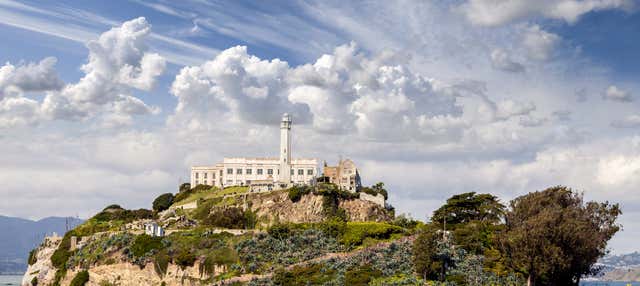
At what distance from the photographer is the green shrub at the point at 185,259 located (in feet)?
278

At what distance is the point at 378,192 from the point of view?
115 meters

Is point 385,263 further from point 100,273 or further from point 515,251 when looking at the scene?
point 100,273

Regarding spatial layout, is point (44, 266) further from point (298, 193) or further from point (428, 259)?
point (428, 259)

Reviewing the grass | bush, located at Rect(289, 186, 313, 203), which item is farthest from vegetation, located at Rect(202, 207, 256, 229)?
the grass

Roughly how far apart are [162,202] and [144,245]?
33385 mm

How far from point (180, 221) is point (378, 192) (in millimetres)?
32353

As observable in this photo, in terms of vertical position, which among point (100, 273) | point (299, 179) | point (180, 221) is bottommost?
point (100, 273)

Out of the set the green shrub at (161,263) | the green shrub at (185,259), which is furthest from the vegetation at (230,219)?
the green shrub at (185,259)

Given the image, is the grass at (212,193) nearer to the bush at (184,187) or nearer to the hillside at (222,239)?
the hillside at (222,239)

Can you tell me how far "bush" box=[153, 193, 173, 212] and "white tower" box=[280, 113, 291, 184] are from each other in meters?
21.9

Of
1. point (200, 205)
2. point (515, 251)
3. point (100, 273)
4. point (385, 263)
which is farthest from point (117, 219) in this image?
point (515, 251)

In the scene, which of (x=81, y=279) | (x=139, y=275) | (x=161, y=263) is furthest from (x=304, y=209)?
(x=81, y=279)

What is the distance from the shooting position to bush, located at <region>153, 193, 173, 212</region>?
12306cm

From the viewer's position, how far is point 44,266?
4210 inches
